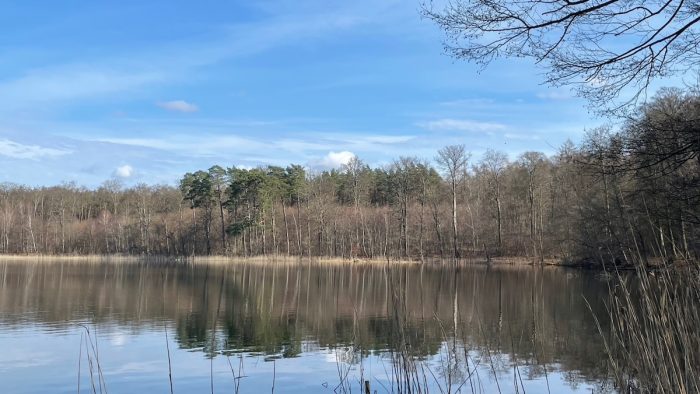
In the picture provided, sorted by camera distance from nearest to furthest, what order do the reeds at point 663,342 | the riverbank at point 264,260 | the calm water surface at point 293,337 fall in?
the reeds at point 663,342
the calm water surface at point 293,337
the riverbank at point 264,260

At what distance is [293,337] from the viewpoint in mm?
15930

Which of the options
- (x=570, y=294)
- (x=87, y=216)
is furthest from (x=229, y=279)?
(x=87, y=216)

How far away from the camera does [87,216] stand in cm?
7712

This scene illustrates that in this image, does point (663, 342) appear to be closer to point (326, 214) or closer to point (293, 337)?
point (293, 337)

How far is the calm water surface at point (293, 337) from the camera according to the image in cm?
1050

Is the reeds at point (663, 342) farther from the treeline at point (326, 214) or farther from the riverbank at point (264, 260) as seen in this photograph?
the riverbank at point (264, 260)

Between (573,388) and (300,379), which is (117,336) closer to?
(300,379)

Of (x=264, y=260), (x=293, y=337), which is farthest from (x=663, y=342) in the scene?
(x=264, y=260)

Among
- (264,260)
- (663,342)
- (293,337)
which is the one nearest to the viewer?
(663,342)

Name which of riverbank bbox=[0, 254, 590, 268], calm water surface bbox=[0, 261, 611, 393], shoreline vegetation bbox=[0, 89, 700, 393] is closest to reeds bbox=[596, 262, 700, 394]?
calm water surface bbox=[0, 261, 611, 393]

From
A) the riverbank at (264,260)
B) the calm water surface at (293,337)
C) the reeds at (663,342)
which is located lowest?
the calm water surface at (293,337)

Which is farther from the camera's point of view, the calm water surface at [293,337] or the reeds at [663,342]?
the calm water surface at [293,337]

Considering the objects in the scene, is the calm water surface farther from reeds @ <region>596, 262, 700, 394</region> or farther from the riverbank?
the riverbank

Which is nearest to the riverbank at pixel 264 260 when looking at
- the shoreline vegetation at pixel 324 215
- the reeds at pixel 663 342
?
the shoreline vegetation at pixel 324 215
